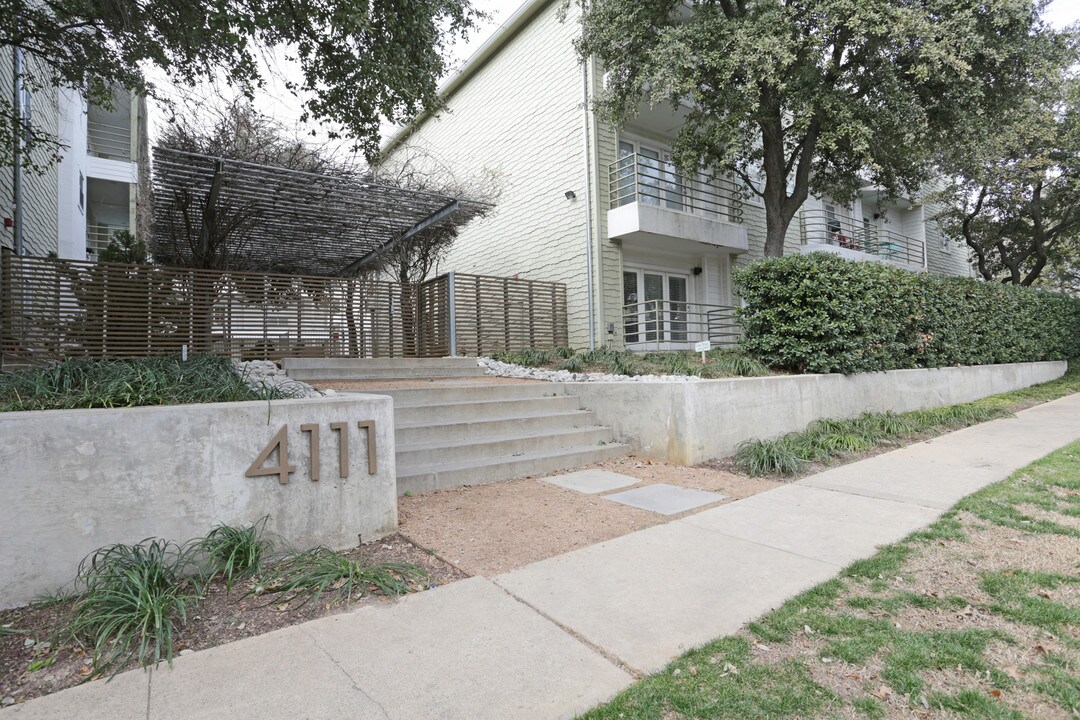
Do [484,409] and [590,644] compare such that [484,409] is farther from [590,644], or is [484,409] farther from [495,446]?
[590,644]

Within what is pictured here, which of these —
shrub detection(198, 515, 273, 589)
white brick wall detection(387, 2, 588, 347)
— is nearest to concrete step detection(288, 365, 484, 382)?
white brick wall detection(387, 2, 588, 347)

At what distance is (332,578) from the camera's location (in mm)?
3264

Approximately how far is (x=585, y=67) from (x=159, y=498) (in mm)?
12278

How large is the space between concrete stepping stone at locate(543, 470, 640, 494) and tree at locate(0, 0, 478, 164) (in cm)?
472

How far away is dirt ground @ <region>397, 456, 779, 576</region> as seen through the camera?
390 centimetres

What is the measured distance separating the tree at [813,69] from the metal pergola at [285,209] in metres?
4.38

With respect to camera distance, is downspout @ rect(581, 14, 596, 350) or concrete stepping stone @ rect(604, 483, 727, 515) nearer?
concrete stepping stone @ rect(604, 483, 727, 515)

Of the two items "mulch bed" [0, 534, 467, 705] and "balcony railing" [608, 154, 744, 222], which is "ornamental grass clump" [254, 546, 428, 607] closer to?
"mulch bed" [0, 534, 467, 705]

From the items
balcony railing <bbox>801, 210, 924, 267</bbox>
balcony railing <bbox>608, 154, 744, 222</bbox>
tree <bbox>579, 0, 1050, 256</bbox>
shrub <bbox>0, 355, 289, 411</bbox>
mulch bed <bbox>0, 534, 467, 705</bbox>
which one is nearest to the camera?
mulch bed <bbox>0, 534, 467, 705</bbox>

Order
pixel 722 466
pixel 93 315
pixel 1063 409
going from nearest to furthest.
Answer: pixel 722 466
pixel 93 315
pixel 1063 409

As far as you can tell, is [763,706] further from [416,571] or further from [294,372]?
[294,372]

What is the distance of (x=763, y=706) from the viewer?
2.17 meters

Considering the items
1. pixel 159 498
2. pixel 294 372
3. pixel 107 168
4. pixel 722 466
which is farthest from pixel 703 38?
pixel 107 168

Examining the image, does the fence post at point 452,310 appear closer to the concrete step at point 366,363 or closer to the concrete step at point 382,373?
the concrete step at point 366,363
